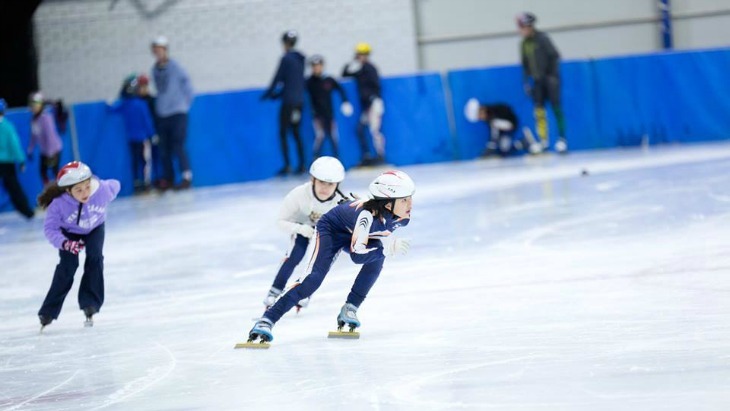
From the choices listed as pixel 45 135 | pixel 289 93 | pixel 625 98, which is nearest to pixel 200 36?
pixel 289 93

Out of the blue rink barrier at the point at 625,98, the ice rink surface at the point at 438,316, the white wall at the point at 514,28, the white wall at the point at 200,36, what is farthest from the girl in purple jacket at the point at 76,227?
the white wall at the point at 514,28

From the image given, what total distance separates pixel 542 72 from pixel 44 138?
7.16 meters

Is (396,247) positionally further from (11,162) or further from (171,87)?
(171,87)

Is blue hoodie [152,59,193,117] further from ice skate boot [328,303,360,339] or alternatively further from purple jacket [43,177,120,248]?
ice skate boot [328,303,360,339]

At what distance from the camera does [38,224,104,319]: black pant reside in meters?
8.05

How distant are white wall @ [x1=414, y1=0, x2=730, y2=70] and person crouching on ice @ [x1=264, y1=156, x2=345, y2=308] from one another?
51.6 feet

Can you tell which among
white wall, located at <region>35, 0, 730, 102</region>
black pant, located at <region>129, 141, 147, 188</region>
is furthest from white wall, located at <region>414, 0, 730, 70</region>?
black pant, located at <region>129, 141, 147, 188</region>

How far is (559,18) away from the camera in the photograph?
23328 mm

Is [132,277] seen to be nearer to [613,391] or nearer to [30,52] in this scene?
[613,391]

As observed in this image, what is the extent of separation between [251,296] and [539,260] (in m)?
2.06

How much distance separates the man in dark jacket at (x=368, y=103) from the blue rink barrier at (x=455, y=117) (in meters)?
0.35

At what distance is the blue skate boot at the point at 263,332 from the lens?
6676 millimetres

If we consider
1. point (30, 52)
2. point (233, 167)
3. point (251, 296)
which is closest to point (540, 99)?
point (233, 167)

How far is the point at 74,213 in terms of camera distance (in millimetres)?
7828
